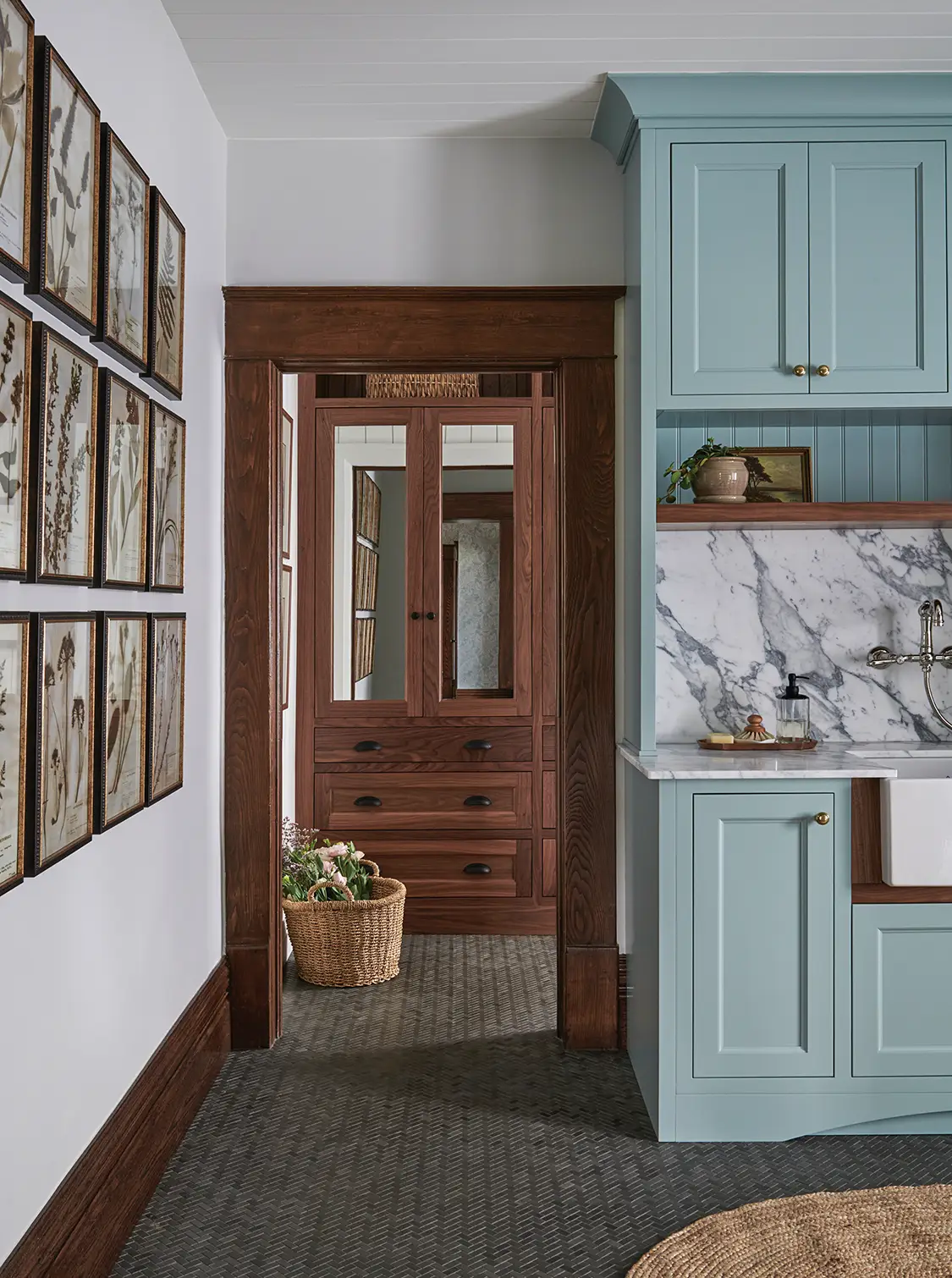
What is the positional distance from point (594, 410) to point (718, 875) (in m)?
1.38

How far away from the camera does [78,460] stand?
1.81m

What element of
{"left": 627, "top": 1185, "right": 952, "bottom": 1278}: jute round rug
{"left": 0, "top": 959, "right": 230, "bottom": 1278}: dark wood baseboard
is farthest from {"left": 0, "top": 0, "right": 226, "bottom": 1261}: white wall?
{"left": 627, "top": 1185, "right": 952, "bottom": 1278}: jute round rug

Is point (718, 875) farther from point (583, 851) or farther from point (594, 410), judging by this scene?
point (594, 410)

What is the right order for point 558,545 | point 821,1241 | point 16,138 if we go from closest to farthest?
point 16,138 → point 821,1241 → point 558,545

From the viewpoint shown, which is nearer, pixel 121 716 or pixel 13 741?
pixel 13 741

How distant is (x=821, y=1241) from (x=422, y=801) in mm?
2443

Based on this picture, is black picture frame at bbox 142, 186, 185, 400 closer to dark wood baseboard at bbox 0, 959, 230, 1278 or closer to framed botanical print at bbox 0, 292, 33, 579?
framed botanical print at bbox 0, 292, 33, 579

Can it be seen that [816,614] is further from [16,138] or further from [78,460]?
[16,138]

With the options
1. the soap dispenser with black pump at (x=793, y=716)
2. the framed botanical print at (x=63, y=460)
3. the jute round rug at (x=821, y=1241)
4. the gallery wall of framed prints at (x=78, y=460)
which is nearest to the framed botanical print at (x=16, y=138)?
the gallery wall of framed prints at (x=78, y=460)

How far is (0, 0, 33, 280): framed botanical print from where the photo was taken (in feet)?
4.82

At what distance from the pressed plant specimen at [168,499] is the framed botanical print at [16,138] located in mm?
730

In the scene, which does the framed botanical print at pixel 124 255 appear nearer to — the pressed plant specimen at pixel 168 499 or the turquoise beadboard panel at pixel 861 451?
the pressed plant specimen at pixel 168 499

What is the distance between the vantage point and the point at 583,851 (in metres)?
3.09

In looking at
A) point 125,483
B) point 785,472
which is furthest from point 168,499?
point 785,472
